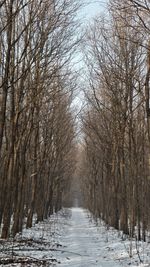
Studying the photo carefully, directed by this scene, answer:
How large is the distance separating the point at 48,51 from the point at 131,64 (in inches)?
147

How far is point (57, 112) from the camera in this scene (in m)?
24.6

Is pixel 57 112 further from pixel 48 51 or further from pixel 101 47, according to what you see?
pixel 48 51

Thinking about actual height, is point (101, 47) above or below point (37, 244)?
above

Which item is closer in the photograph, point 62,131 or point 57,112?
point 57,112

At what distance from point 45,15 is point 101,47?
521 cm

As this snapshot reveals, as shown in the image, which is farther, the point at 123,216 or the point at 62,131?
the point at 62,131

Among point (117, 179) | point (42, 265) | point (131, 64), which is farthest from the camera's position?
point (117, 179)

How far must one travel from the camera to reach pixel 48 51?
14.7 metres

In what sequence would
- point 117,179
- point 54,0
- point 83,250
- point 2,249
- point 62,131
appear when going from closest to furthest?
point 2,249, point 54,0, point 83,250, point 117,179, point 62,131

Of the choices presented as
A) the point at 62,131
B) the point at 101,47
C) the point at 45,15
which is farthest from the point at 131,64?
the point at 62,131

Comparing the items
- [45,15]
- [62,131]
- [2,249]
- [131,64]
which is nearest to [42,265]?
[2,249]

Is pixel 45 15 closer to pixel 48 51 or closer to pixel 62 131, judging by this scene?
pixel 48 51

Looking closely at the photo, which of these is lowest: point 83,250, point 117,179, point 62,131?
point 83,250

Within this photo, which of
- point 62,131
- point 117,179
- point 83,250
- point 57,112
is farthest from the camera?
point 62,131
